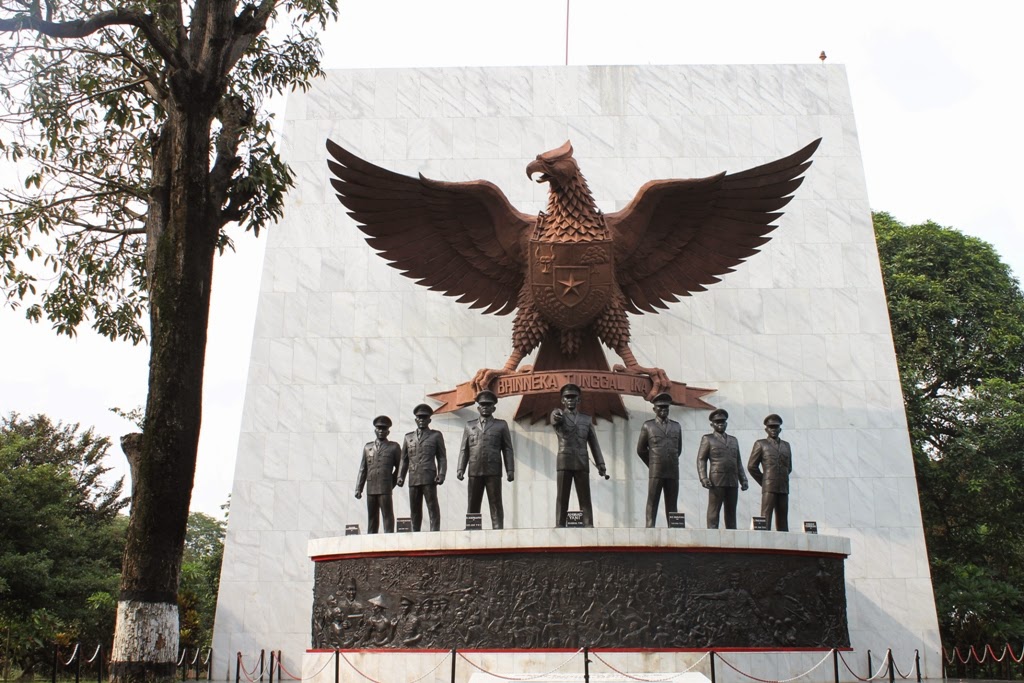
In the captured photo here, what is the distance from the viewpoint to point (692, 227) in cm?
1239

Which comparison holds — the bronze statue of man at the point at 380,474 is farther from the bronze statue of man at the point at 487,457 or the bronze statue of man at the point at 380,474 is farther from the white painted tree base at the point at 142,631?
the white painted tree base at the point at 142,631

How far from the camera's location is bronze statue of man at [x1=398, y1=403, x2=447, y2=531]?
10391 millimetres

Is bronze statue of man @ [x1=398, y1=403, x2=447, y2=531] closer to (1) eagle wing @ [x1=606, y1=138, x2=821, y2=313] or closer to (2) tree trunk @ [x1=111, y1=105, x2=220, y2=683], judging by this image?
(1) eagle wing @ [x1=606, y1=138, x2=821, y2=313]

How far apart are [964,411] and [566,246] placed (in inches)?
334

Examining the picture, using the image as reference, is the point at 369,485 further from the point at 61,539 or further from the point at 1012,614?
the point at 1012,614

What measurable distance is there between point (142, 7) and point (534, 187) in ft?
25.5

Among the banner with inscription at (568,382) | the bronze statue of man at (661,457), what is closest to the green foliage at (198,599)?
the banner with inscription at (568,382)

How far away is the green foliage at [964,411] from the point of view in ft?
50.9

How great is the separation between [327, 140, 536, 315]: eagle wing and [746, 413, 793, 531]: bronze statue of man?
3.57 metres

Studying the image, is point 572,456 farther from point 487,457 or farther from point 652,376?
point 652,376

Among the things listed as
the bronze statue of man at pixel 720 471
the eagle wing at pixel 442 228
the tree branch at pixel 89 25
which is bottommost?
the bronze statue of man at pixel 720 471

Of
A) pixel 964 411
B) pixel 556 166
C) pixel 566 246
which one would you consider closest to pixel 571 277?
pixel 566 246

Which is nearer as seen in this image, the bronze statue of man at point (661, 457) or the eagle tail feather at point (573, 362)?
the bronze statue of man at point (661, 457)

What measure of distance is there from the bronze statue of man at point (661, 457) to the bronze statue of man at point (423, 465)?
206 centimetres
